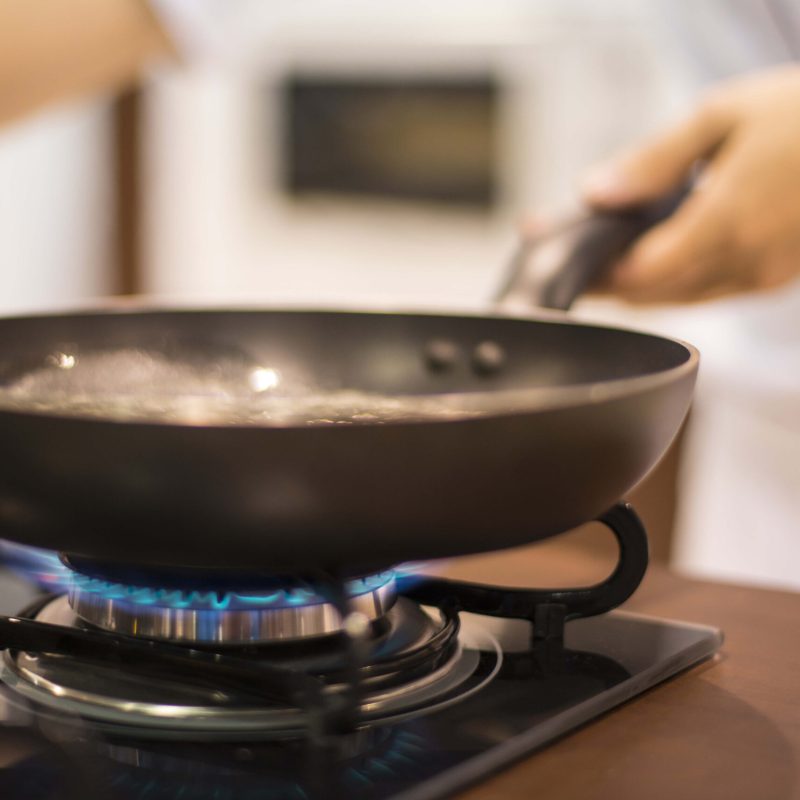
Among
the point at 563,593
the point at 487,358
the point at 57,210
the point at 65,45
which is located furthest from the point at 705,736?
the point at 57,210

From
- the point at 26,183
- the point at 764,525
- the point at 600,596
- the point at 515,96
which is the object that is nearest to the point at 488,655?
the point at 600,596

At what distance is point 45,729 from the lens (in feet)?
1.31

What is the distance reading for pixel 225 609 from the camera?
17.2 inches

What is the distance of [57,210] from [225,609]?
2563 millimetres

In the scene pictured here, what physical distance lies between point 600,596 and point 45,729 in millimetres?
235

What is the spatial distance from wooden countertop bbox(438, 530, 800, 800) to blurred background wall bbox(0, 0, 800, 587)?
85 centimetres

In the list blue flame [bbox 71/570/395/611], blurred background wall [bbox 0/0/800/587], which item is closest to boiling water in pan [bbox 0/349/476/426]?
blue flame [bbox 71/570/395/611]

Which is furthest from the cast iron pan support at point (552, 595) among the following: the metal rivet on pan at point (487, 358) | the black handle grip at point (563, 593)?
the metal rivet on pan at point (487, 358)

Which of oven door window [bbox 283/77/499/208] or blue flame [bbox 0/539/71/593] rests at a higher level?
oven door window [bbox 283/77/499/208]

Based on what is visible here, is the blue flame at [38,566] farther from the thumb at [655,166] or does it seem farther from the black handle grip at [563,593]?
the thumb at [655,166]

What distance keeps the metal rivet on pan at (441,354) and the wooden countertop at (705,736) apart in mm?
156

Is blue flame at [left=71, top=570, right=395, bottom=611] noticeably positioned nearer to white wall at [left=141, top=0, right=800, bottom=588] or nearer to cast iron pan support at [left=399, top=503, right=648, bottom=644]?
cast iron pan support at [left=399, top=503, right=648, bottom=644]

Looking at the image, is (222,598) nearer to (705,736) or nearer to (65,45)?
(705,736)

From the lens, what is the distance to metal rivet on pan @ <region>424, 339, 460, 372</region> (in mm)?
625
